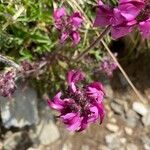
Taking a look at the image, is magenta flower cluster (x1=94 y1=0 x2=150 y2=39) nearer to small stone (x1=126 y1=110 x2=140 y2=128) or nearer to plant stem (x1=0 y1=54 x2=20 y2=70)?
plant stem (x1=0 y1=54 x2=20 y2=70)

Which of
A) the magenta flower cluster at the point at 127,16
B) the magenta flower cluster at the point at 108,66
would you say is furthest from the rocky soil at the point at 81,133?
the magenta flower cluster at the point at 127,16

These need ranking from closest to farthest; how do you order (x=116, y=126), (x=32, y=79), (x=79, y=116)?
1. (x=79, y=116)
2. (x=32, y=79)
3. (x=116, y=126)

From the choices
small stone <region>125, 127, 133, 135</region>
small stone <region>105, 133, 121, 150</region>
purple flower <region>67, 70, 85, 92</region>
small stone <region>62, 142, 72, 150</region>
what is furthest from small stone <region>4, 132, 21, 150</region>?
purple flower <region>67, 70, 85, 92</region>

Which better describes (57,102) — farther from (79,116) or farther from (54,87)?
(54,87)

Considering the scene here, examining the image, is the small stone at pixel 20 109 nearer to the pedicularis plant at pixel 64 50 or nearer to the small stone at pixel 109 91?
the pedicularis plant at pixel 64 50

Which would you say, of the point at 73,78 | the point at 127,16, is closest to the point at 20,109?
the point at 73,78

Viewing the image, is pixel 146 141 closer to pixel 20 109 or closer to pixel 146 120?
pixel 146 120

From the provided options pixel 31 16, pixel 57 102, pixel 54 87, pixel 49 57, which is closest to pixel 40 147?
pixel 54 87
